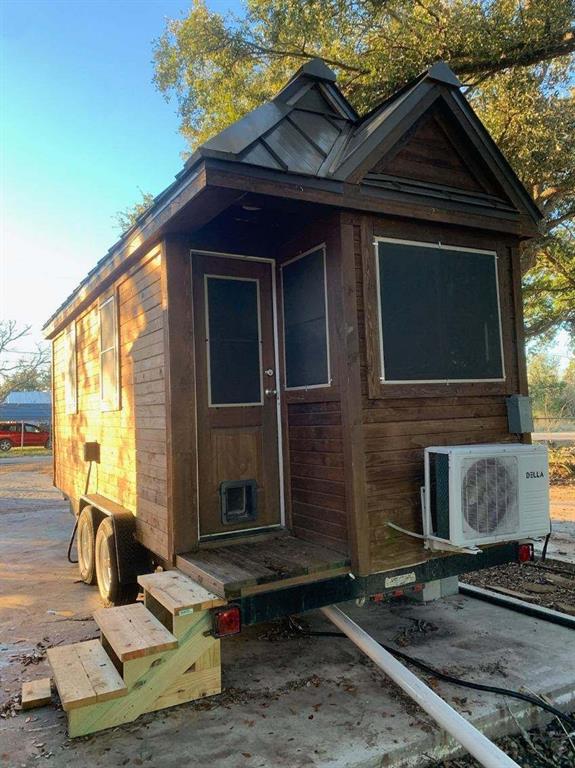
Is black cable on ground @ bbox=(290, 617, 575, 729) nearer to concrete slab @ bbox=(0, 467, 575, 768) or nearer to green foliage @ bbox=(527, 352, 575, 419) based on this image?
concrete slab @ bbox=(0, 467, 575, 768)

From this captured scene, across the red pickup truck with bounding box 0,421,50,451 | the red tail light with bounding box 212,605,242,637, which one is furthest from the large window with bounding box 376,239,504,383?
the red pickup truck with bounding box 0,421,50,451

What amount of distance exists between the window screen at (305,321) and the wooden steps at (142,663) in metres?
1.51

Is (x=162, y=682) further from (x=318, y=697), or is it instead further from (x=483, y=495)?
(x=483, y=495)

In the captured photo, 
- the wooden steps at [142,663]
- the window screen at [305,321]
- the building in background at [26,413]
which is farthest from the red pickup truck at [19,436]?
the wooden steps at [142,663]

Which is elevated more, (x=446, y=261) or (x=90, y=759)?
(x=446, y=261)

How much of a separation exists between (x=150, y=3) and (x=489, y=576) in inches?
386

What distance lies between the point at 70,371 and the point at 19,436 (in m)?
23.4

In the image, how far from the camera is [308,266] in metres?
3.64

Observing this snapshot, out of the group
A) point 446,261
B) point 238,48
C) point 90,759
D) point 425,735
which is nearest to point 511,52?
point 238,48

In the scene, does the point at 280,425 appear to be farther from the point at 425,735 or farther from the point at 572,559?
the point at 572,559

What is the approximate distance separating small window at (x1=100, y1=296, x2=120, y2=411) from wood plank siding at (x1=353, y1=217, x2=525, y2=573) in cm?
240

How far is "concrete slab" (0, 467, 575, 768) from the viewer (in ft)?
7.88

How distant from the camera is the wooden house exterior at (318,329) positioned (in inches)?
125

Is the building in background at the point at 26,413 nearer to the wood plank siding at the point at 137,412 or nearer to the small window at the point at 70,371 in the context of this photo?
the small window at the point at 70,371
